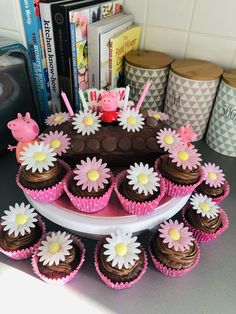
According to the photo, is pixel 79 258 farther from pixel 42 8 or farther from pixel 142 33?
pixel 142 33

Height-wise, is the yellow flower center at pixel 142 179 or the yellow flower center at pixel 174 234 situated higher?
the yellow flower center at pixel 142 179

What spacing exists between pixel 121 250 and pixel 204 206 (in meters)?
0.21

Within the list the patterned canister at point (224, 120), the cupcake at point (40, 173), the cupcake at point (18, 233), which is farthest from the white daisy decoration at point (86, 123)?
the patterned canister at point (224, 120)

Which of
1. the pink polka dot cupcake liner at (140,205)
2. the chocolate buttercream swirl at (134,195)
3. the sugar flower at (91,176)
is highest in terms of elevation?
the sugar flower at (91,176)

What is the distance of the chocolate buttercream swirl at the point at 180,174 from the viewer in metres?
0.58

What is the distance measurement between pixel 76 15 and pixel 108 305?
66cm

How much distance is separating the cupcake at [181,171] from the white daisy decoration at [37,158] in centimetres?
23

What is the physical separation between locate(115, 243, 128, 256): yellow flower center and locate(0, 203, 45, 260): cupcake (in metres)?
0.17

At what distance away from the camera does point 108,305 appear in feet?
1.73

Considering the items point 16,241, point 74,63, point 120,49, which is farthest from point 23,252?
point 120,49

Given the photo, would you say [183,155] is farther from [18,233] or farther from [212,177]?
[18,233]

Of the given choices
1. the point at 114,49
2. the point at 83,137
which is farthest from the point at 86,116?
the point at 114,49

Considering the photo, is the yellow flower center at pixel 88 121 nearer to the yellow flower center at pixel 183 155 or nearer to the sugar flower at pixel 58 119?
the sugar flower at pixel 58 119

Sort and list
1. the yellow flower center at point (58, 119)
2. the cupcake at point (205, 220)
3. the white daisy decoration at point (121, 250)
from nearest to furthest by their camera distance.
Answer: the white daisy decoration at point (121, 250) < the cupcake at point (205, 220) < the yellow flower center at point (58, 119)
